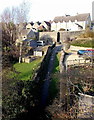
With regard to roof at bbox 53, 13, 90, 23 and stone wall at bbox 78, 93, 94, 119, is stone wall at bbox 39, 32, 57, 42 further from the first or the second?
stone wall at bbox 78, 93, 94, 119

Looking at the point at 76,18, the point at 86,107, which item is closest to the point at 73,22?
the point at 76,18

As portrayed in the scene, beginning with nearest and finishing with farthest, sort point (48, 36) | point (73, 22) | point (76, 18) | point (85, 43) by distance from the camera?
point (85, 43)
point (48, 36)
point (73, 22)
point (76, 18)

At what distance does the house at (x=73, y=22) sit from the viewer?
120 feet

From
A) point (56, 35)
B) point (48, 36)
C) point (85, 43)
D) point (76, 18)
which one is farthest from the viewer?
point (76, 18)

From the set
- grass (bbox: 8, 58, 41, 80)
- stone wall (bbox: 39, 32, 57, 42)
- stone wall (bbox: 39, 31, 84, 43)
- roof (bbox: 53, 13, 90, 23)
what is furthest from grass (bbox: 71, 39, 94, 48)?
roof (bbox: 53, 13, 90, 23)

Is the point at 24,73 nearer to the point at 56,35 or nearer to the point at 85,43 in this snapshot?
the point at 85,43

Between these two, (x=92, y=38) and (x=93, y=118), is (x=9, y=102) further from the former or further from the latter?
(x=92, y=38)

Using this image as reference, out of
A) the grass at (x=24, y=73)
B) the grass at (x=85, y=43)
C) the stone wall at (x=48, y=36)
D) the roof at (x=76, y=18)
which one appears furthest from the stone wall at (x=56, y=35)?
the grass at (x=24, y=73)

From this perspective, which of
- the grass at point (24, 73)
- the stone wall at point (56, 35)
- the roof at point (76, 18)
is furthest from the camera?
the roof at point (76, 18)

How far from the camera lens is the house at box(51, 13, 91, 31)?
36500 millimetres

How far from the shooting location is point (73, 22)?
121 feet

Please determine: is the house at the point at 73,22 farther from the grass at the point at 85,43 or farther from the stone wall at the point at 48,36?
the grass at the point at 85,43

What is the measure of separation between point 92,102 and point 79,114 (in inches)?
32.8

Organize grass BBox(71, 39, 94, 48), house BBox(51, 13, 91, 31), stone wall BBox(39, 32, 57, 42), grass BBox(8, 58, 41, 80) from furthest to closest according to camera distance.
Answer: house BBox(51, 13, 91, 31) → stone wall BBox(39, 32, 57, 42) → grass BBox(71, 39, 94, 48) → grass BBox(8, 58, 41, 80)
